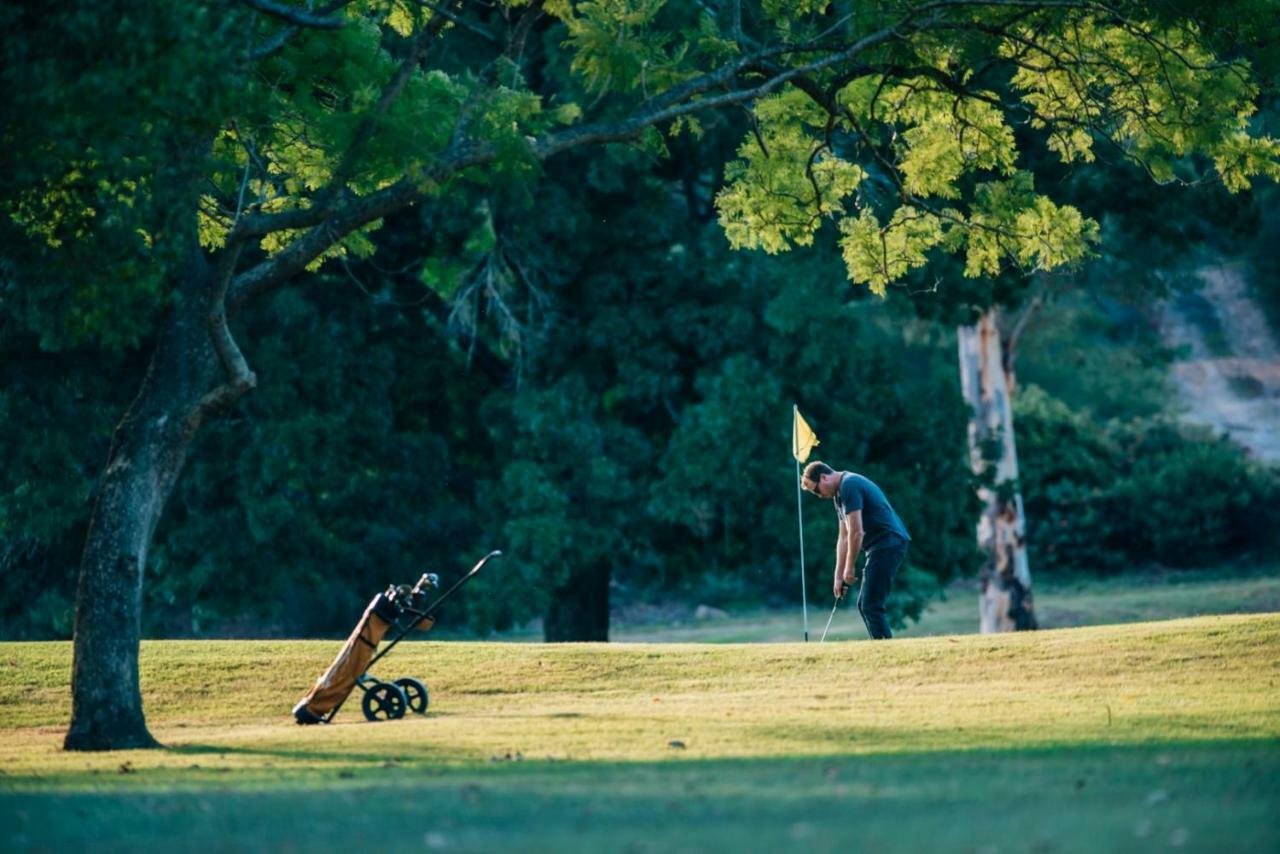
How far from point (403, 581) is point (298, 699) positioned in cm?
1067

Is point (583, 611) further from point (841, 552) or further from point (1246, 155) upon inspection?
point (1246, 155)

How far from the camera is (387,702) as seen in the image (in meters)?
13.6

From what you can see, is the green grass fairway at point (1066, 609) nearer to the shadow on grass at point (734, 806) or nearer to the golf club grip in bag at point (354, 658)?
the golf club grip in bag at point (354, 658)

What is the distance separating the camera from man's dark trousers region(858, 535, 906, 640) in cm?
1599

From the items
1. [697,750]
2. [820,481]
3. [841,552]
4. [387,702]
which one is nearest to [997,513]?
[841,552]

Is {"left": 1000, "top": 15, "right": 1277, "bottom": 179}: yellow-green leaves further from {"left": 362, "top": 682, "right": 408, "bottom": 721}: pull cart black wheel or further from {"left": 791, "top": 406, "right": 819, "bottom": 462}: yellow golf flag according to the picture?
{"left": 362, "top": 682, "right": 408, "bottom": 721}: pull cart black wheel

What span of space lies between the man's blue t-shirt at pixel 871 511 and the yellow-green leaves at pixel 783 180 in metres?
2.22

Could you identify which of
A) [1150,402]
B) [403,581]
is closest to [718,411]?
[403,581]

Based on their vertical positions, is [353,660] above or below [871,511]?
below

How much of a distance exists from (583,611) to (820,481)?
444 inches

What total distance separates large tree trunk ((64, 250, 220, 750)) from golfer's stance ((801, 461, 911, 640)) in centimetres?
567

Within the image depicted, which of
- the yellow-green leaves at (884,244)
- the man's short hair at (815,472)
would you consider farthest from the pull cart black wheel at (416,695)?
the yellow-green leaves at (884,244)

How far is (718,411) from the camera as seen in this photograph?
961 inches

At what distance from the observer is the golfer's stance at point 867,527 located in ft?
51.8
